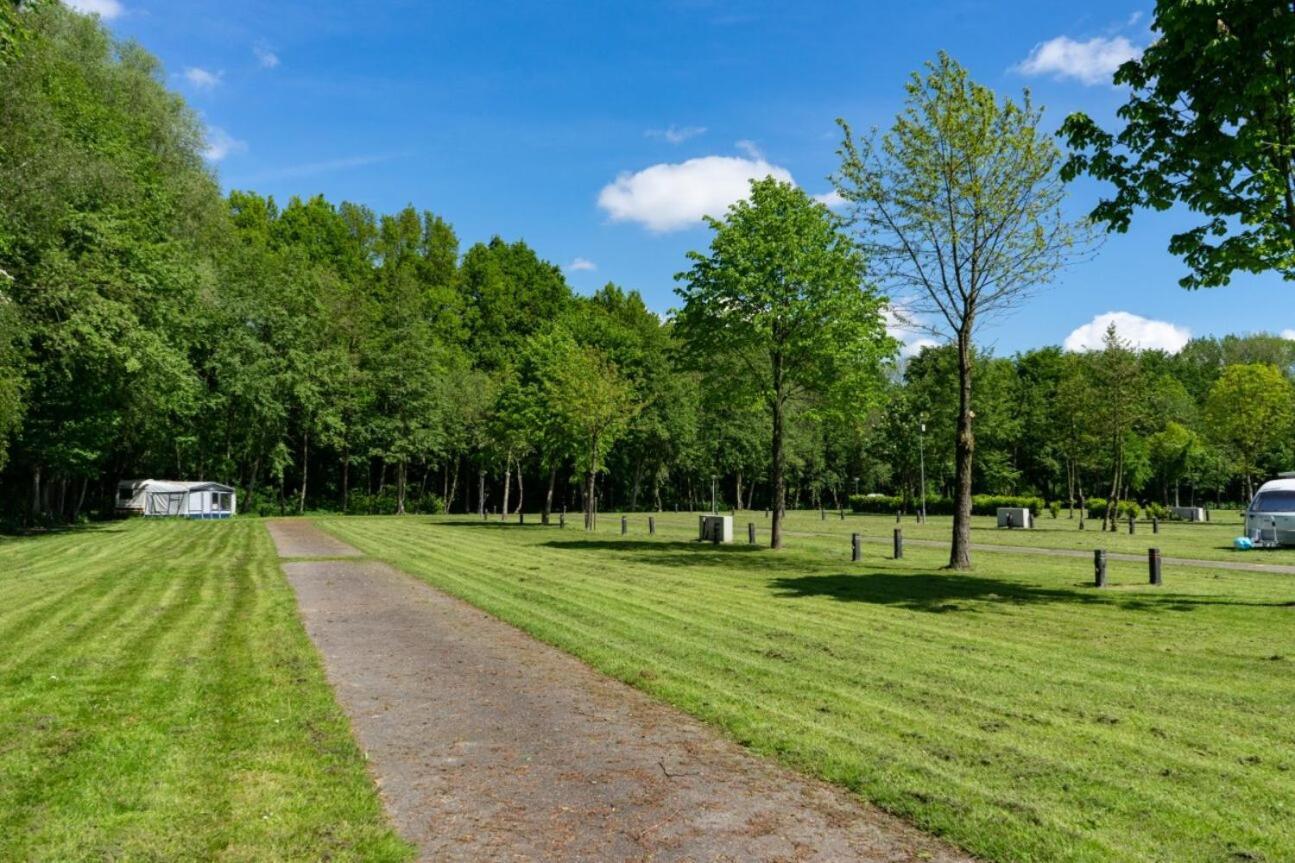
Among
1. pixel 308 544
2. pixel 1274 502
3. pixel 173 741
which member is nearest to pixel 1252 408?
pixel 1274 502

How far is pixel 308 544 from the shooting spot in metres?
29.3

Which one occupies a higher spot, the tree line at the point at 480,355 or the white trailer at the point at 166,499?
the tree line at the point at 480,355

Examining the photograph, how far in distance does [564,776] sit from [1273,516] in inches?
1180

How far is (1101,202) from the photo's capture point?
48.4 ft

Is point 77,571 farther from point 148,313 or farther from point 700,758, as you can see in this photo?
point 700,758

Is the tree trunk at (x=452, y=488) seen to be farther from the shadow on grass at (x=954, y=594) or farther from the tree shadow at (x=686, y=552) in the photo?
the shadow on grass at (x=954, y=594)

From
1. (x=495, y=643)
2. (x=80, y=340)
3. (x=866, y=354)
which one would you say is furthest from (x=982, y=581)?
(x=80, y=340)

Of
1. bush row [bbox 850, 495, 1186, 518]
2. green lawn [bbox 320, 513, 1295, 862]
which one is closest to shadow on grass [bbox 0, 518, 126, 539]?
green lawn [bbox 320, 513, 1295, 862]

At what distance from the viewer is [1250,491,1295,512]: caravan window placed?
27188 mm

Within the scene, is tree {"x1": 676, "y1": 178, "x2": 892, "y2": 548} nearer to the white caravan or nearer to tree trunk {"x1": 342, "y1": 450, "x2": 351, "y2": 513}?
the white caravan

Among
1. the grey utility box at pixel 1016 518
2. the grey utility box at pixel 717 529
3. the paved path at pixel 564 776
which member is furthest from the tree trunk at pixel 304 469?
the paved path at pixel 564 776

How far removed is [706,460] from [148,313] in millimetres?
56288

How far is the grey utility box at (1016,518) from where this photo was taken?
4291cm

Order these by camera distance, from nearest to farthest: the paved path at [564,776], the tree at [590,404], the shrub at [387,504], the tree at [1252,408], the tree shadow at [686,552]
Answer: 1. the paved path at [564,776]
2. the tree shadow at [686,552]
3. the tree at [590,404]
4. the tree at [1252,408]
5. the shrub at [387,504]
